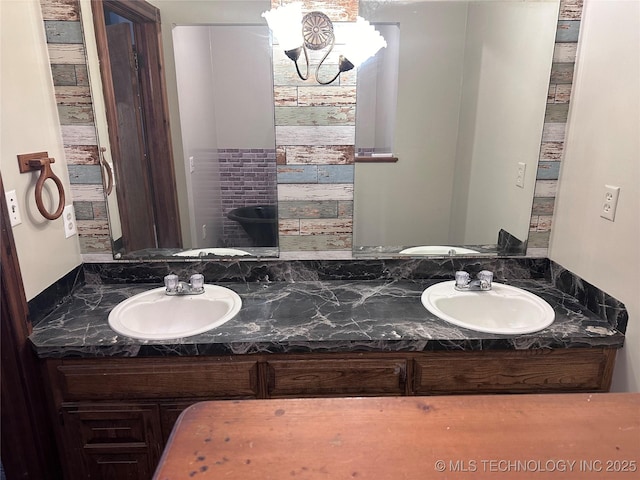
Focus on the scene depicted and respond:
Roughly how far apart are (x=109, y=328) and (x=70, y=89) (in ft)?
3.12

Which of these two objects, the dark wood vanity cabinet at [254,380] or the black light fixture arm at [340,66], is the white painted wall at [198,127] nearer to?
the black light fixture arm at [340,66]

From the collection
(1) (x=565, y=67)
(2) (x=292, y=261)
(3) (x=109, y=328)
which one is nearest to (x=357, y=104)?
(2) (x=292, y=261)

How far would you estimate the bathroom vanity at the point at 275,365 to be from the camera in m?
1.43

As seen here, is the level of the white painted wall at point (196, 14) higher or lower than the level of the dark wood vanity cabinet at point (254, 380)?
higher

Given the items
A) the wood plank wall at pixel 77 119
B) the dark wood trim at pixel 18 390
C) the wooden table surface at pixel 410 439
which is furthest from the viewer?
the wood plank wall at pixel 77 119

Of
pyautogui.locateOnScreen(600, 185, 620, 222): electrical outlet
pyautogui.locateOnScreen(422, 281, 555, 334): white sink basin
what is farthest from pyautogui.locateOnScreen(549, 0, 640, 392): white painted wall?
pyautogui.locateOnScreen(422, 281, 555, 334): white sink basin

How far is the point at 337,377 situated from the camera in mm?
1479

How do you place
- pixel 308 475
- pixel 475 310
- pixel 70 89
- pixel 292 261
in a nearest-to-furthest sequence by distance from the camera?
pixel 308 475
pixel 70 89
pixel 475 310
pixel 292 261

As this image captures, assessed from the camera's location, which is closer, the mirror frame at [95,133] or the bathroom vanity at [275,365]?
the bathroom vanity at [275,365]

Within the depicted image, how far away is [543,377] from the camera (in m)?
1.50

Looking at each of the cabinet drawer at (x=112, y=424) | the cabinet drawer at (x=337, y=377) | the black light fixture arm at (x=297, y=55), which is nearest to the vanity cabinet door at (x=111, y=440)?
the cabinet drawer at (x=112, y=424)

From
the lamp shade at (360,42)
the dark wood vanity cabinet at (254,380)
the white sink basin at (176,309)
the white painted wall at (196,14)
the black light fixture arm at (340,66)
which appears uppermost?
the white painted wall at (196,14)

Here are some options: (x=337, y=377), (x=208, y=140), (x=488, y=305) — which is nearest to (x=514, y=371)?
(x=488, y=305)

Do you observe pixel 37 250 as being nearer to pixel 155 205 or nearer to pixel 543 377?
pixel 155 205
